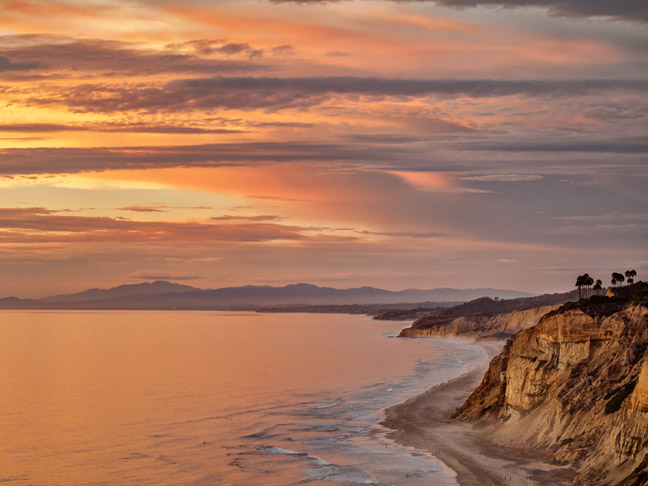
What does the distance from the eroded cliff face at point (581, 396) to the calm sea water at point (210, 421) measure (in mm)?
6781

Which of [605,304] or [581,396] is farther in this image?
[605,304]

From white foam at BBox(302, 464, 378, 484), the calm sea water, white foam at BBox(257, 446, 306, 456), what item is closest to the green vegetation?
the calm sea water

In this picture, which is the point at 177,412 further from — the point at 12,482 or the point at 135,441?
the point at 12,482

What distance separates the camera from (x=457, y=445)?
150 feet

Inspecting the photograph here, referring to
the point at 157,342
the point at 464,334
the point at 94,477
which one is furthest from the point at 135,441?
the point at 464,334

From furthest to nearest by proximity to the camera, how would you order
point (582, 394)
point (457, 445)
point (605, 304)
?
point (605, 304) → point (457, 445) → point (582, 394)

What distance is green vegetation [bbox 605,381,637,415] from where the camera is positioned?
125 feet

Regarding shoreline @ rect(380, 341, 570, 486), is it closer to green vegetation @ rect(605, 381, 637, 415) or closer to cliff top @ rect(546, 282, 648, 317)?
green vegetation @ rect(605, 381, 637, 415)

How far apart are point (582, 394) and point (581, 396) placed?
0.42 feet

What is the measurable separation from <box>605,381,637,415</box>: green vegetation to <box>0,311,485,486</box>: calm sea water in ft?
29.2

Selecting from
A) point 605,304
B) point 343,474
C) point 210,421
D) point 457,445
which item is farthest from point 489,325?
point 343,474

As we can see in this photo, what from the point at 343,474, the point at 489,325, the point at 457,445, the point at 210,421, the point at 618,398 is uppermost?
the point at 618,398

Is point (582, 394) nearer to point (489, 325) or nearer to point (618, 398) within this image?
point (618, 398)

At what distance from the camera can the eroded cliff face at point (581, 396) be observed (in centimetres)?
3331
